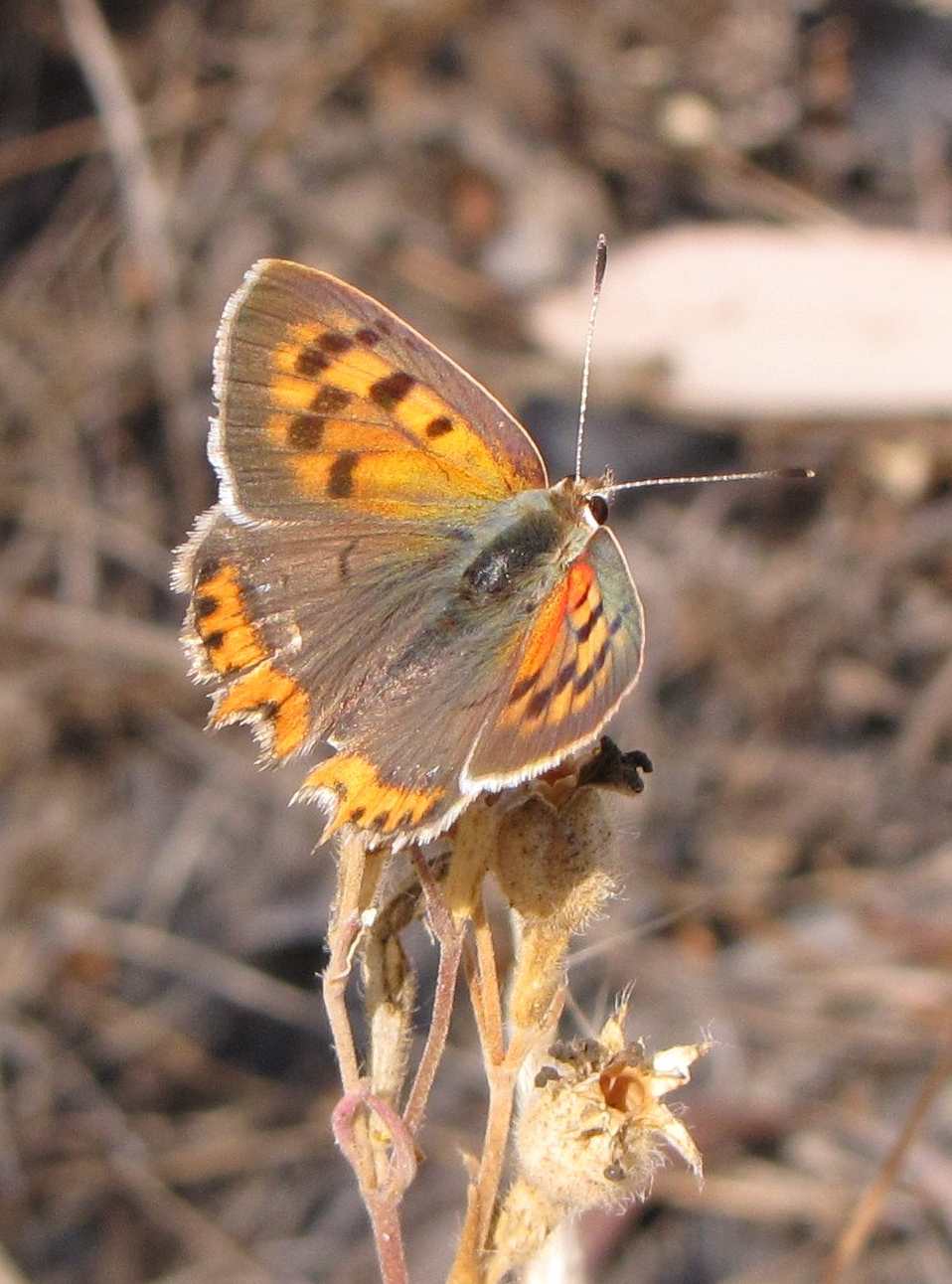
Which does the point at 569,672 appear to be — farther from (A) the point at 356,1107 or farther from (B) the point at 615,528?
(B) the point at 615,528

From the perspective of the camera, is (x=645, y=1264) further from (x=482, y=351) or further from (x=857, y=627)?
(x=482, y=351)

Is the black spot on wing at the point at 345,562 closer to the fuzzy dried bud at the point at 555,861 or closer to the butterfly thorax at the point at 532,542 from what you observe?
the butterfly thorax at the point at 532,542

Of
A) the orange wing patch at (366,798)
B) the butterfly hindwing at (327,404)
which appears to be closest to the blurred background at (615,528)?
the butterfly hindwing at (327,404)

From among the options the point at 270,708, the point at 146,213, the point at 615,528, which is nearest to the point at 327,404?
the point at 270,708

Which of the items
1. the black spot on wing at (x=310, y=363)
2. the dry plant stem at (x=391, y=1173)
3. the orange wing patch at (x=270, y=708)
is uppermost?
the black spot on wing at (x=310, y=363)

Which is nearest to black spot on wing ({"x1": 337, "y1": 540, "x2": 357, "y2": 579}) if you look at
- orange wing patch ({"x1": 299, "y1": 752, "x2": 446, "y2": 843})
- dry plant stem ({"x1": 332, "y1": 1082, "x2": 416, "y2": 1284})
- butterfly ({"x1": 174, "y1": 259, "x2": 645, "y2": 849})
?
butterfly ({"x1": 174, "y1": 259, "x2": 645, "y2": 849})

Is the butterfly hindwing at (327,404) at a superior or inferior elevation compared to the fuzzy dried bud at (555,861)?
superior

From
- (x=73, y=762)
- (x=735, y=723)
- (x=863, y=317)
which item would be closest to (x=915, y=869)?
(x=735, y=723)

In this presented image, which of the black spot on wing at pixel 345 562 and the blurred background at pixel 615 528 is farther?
the blurred background at pixel 615 528
